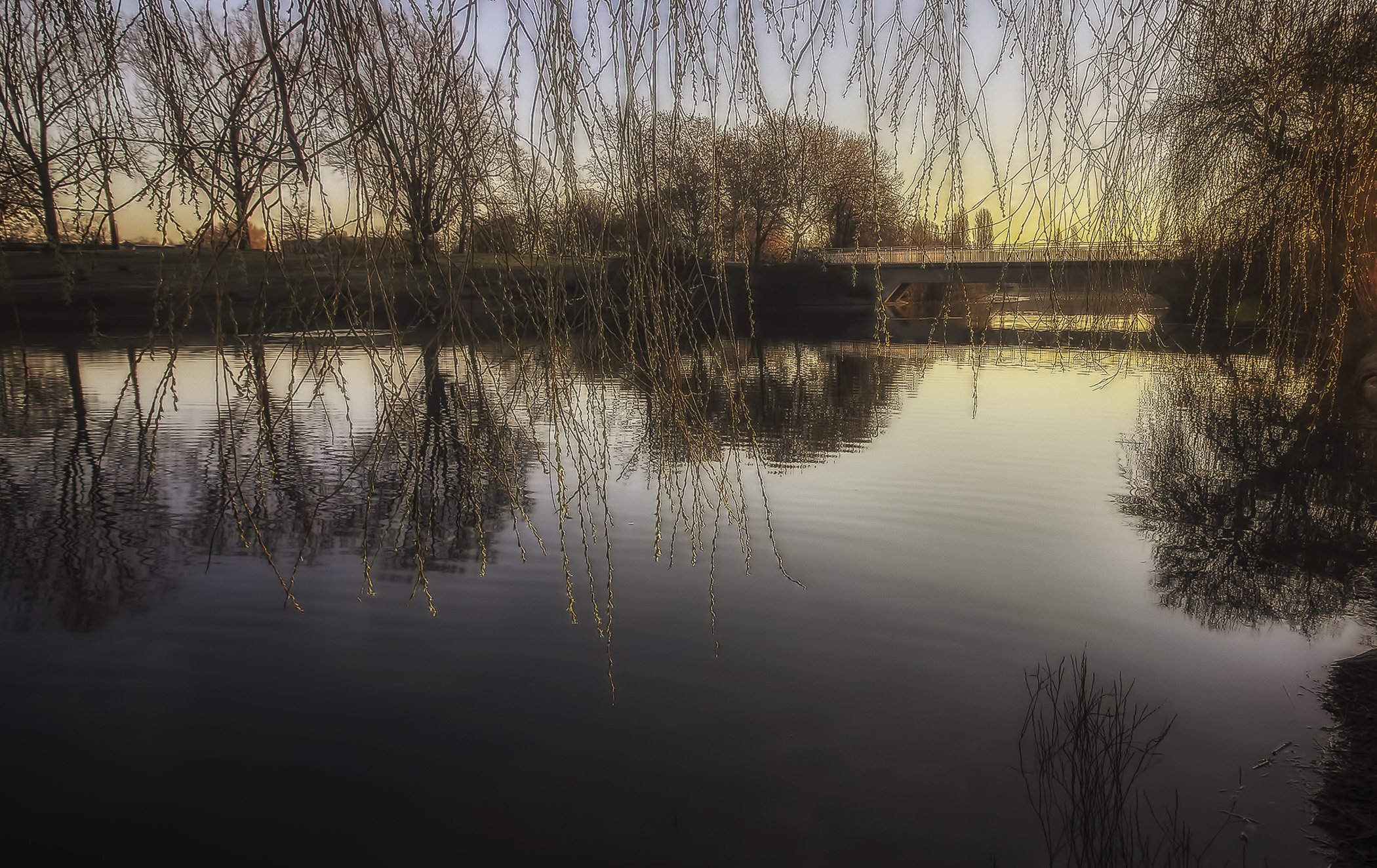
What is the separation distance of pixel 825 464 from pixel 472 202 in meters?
8.84

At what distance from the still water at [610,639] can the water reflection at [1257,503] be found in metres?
0.05

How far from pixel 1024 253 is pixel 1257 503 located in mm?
7814

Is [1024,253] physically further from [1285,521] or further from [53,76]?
[1285,521]

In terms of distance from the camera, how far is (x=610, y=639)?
3820mm

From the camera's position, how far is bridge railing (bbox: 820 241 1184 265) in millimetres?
2395

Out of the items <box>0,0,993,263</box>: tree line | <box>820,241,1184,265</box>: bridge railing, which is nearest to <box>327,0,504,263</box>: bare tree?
<box>0,0,993,263</box>: tree line

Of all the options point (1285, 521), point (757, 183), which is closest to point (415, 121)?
point (757, 183)

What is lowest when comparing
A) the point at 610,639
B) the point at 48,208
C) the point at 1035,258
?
the point at 610,639

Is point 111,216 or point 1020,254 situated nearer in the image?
point 111,216

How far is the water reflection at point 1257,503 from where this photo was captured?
6.22m

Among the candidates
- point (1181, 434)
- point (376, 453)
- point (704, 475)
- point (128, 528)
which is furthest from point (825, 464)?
point (376, 453)

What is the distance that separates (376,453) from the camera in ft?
6.48

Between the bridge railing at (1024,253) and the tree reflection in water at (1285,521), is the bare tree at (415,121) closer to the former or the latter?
the bridge railing at (1024,253)

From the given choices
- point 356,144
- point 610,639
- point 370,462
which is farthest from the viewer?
point 370,462
